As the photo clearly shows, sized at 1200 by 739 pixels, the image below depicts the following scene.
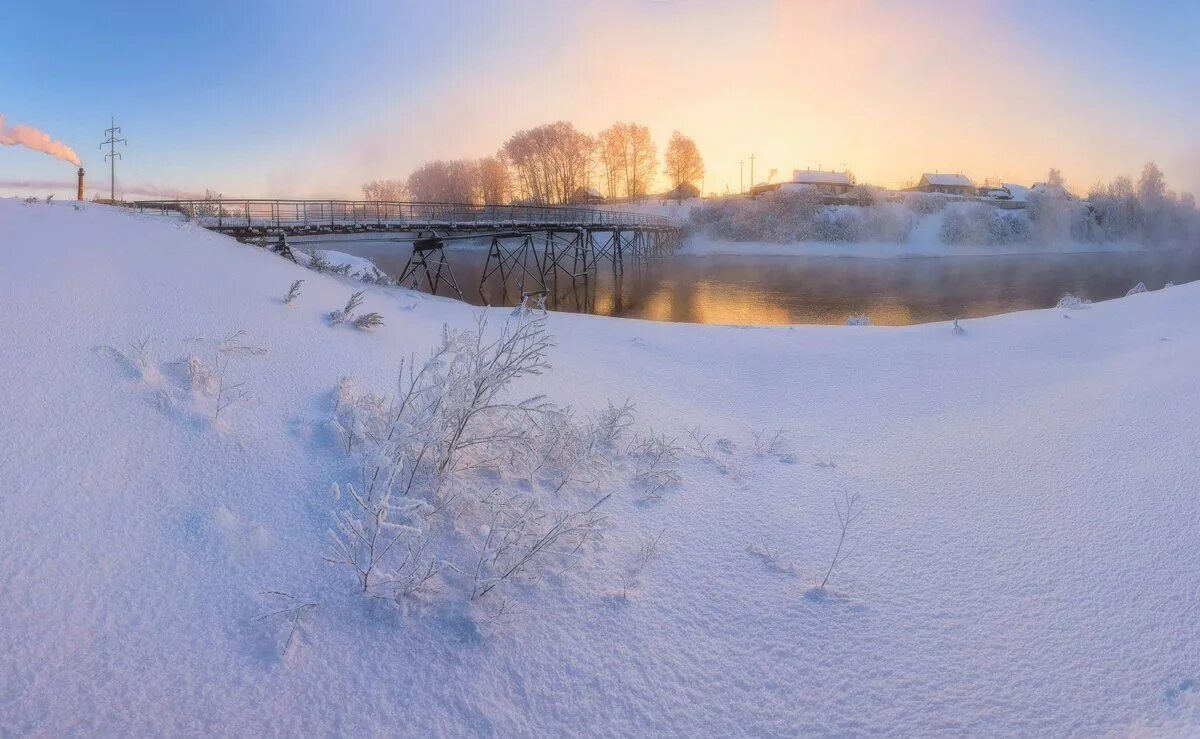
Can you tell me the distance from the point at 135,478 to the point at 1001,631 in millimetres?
4500

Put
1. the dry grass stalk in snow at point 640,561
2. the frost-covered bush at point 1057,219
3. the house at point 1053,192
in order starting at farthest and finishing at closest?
the house at point 1053,192, the frost-covered bush at point 1057,219, the dry grass stalk in snow at point 640,561

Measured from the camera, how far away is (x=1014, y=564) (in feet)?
11.0

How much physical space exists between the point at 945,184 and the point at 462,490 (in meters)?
98.6

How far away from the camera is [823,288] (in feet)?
95.7

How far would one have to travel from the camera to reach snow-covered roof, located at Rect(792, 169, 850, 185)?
246ft

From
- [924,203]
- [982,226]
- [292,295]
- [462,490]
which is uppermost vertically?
[924,203]

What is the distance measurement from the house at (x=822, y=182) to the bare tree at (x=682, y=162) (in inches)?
445

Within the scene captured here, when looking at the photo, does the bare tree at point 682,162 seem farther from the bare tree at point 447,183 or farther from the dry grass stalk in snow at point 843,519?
the dry grass stalk in snow at point 843,519

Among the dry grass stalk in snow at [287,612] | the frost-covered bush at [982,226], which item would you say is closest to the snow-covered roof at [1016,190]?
the frost-covered bush at [982,226]

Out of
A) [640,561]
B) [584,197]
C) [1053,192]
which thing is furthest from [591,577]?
[1053,192]

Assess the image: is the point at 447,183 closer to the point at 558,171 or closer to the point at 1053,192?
the point at 558,171

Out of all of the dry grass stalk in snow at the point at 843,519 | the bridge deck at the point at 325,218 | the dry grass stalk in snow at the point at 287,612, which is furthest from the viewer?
the bridge deck at the point at 325,218

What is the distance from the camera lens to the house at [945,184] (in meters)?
82.8

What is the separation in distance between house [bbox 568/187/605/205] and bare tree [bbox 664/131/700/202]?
10.6 meters
